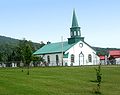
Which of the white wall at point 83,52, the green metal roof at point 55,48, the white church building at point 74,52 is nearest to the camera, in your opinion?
the white church building at point 74,52

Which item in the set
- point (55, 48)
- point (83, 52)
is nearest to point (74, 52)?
point (83, 52)

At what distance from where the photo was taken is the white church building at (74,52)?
90.6 meters

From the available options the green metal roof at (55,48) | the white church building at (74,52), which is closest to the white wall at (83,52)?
the white church building at (74,52)

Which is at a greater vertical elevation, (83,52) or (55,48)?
(55,48)

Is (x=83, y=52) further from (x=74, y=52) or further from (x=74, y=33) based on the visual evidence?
(x=74, y=33)

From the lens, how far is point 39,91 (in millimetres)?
21844

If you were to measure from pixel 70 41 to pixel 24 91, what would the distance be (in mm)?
73222

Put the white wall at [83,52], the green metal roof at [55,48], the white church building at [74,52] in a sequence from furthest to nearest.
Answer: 1. the green metal roof at [55,48]
2. the white wall at [83,52]
3. the white church building at [74,52]

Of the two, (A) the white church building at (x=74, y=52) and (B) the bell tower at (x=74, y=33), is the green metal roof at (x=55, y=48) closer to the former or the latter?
(A) the white church building at (x=74, y=52)

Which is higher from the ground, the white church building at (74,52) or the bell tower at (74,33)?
the bell tower at (74,33)

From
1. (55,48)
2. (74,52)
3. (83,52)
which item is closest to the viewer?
(74,52)

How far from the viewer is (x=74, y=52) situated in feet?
301

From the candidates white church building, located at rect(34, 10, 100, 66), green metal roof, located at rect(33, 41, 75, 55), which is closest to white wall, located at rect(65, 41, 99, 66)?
white church building, located at rect(34, 10, 100, 66)

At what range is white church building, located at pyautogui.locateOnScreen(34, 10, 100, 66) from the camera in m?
90.6
